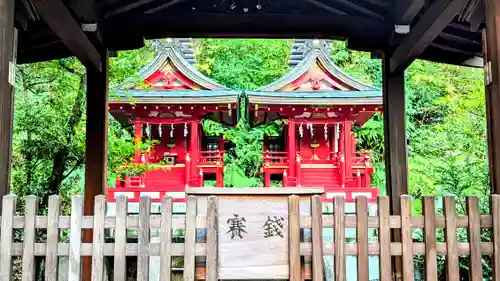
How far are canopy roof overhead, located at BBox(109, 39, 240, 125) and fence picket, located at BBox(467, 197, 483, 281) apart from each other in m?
9.19

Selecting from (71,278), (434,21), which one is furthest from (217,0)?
(71,278)

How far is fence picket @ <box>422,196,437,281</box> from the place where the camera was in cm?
221

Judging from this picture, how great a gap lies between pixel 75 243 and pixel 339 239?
125cm

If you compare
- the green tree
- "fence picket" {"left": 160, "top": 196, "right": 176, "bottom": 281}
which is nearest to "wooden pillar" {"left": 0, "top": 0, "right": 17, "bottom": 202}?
"fence picket" {"left": 160, "top": 196, "right": 176, "bottom": 281}

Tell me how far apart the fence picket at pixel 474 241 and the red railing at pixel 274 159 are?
34.2 feet

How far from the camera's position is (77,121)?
6.39 meters

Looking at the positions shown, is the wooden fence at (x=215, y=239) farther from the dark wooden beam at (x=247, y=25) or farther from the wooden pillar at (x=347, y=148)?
the wooden pillar at (x=347, y=148)

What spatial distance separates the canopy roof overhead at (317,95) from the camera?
444 inches

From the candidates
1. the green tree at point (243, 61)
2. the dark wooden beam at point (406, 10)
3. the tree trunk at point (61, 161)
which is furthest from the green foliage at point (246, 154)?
the dark wooden beam at point (406, 10)

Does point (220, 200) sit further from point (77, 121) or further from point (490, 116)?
point (77, 121)

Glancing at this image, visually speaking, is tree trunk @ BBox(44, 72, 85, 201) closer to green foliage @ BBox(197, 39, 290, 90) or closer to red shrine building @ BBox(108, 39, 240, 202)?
red shrine building @ BBox(108, 39, 240, 202)

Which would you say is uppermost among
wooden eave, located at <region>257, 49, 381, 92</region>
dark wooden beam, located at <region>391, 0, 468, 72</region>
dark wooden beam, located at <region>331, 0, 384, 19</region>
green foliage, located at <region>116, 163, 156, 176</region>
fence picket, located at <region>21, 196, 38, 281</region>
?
wooden eave, located at <region>257, 49, 381, 92</region>

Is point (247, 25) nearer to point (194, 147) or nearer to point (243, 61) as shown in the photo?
point (194, 147)

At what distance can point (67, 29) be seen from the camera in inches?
141
